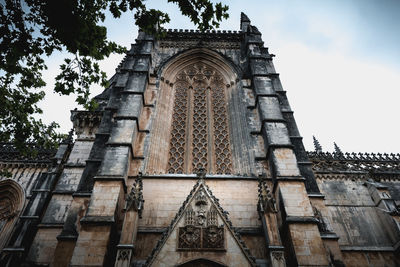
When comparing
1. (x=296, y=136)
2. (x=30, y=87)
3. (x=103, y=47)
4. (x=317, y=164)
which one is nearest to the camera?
(x=103, y=47)

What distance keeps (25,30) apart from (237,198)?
24.5ft

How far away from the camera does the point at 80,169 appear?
1013 centimetres

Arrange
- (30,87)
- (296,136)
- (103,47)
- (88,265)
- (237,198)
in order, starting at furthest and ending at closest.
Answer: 1. (296,136)
2. (237,198)
3. (30,87)
4. (103,47)
5. (88,265)

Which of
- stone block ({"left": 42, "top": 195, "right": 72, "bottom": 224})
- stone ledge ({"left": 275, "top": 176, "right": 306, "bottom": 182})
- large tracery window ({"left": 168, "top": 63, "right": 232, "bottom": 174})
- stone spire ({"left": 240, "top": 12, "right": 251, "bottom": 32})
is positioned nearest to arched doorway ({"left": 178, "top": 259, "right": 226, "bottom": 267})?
stone ledge ({"left": 275, "top": 176, "right": 306, "bottom": 182})

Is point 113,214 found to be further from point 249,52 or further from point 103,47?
point 249,52

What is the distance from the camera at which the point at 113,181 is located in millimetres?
7648

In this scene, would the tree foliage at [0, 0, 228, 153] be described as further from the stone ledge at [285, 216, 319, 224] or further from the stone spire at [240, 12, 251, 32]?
the stone spire at [240, 12, 251, 32]

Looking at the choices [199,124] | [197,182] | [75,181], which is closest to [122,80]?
[199,124]

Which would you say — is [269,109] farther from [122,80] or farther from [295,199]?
[122,80]

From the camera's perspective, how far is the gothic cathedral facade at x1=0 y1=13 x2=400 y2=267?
21.9 ft

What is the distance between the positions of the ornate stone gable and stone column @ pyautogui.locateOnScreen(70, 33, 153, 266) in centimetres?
140

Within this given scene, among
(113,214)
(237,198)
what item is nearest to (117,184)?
(113,214)

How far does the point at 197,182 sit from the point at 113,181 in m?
2.54

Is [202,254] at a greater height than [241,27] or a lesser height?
lesser
